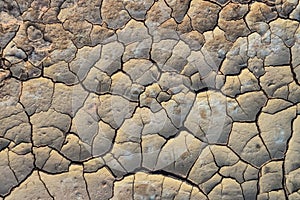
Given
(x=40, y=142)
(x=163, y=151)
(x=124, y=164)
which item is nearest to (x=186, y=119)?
(x=163, y=151)

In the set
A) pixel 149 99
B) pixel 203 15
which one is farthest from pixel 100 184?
pixel 203 15

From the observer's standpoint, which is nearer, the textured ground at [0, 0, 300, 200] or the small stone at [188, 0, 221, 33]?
the textured ground at [0, 0, 300, 200]

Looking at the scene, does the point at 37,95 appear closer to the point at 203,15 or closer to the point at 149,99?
the point at 149,99

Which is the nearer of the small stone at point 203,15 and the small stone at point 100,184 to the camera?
the small stone at point 100,184

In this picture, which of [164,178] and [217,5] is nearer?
[164,178]

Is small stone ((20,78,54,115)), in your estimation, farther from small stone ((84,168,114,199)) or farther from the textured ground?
small stone ((84,168,114,199))

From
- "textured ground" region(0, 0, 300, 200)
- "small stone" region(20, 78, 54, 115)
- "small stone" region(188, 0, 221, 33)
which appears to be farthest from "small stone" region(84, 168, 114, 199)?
"small stone" region(188, 0, 221, 33)

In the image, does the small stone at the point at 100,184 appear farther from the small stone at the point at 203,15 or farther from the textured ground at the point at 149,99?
the small stone at the point at 203,15

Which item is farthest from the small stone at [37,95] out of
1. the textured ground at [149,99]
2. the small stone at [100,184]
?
the small stone at [100,184]

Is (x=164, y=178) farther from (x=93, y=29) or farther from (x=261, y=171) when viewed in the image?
(x=93, y=29)
